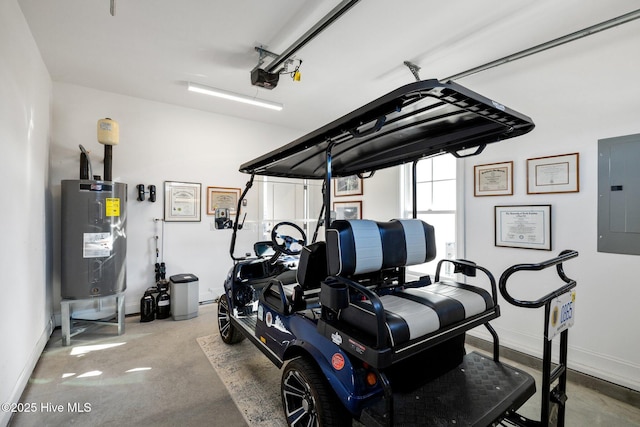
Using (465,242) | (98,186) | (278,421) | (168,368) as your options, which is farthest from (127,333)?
(465,242)

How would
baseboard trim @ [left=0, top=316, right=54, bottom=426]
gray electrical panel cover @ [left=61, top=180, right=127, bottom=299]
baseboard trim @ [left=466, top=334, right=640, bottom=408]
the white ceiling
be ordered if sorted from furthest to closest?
gray electrical panel cover @ [left=61, top=180, right=127, bottom=299], baseboard trim @ [left=466, top=334, right=640, bottom=408], the white ceiling, baseboard trim @ [left=0, top=316, right=54, bottom=426]

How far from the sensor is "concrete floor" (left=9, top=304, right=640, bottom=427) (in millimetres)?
2301

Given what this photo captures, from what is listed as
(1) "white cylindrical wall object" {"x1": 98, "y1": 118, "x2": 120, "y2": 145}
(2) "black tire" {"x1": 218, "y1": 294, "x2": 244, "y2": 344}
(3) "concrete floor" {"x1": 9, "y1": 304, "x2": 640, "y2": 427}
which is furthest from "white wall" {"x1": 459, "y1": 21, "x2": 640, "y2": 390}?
(1) "white cylindrical wall object" {"x1": 98, "y1": 118, "x2": 120, "y2": 145}

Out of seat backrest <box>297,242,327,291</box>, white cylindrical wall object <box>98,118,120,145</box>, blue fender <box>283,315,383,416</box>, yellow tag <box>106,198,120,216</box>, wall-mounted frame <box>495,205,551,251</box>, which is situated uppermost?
white cylindrical wall object <box>98,118,120,145</box>

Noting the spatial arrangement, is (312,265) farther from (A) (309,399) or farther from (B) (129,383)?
(B) (129,383)

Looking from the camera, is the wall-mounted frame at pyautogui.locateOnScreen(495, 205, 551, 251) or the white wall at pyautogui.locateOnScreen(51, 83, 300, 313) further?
the white wall at pyautogui.locateOnScreen(51, 83, 300, 313)

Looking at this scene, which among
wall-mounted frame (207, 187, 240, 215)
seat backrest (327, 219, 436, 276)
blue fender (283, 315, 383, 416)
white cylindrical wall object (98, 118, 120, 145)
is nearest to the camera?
blue fender (283, 315, 383, 416)

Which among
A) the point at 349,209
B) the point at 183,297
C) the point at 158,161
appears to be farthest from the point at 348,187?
the point at 183,297

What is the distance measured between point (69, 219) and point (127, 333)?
1614 mm

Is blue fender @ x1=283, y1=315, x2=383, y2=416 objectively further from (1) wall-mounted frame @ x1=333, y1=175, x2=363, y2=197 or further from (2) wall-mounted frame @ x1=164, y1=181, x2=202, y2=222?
(1) wall-mounted frame @ x1=333, y1=175, x2=363, y2=197

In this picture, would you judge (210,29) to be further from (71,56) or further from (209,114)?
(209,114)

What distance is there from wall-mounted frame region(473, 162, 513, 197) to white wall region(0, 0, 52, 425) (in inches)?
182

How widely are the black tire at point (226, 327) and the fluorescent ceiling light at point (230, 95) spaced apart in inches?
109

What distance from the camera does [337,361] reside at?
1.80 meters
